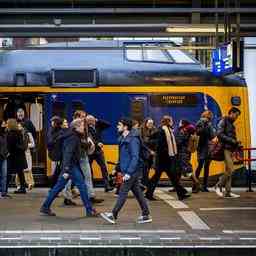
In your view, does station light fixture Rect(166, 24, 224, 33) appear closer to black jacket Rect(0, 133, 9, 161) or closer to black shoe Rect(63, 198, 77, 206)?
black jacket Rect(0, 133, 9, 161)

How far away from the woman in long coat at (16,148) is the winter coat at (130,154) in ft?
13.9

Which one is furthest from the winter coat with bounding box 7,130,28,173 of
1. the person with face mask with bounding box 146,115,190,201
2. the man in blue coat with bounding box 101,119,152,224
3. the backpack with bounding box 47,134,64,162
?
the man in blue coat with bounding box 101,119,152,224

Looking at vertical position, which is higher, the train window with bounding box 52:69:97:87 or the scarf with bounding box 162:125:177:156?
the train window with bounding box 52:69:97:87

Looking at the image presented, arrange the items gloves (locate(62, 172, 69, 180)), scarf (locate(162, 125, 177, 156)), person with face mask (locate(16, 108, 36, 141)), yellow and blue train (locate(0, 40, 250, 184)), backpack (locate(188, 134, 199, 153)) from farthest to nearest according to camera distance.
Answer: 1. yellow and blue train (locate(0, 40, 250, 184))
2. person with face mask (locate(16, 108, 36, 141))
3. backpack (locate(188, 134, 199, 153))
4. scarf (locate(162, 125, 177, 156))
5. gloves (locate(62, 172, 69, 180))

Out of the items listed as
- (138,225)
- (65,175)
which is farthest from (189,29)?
(138,225)

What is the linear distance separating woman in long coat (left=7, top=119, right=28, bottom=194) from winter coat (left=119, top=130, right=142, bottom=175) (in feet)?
13.9

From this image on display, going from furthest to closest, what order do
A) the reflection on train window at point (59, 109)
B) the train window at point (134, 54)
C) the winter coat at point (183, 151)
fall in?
1. the train window at point (134, 54)
2. the reflection on train window at point (59, 109)
3. the winter coat at point (183, 151)

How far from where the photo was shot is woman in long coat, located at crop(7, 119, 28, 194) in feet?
48.9

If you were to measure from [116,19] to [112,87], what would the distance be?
8.50 ft

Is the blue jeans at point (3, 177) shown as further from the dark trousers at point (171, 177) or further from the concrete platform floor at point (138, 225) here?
the dark trousers at point (171, 177)

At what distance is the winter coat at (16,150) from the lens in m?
14.9

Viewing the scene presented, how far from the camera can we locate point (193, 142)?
15594 millimetres

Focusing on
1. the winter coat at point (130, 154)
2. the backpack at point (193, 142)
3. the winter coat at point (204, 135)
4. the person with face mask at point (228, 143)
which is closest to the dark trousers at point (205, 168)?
the winter coat at point (204, 135)

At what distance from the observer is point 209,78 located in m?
17.5
